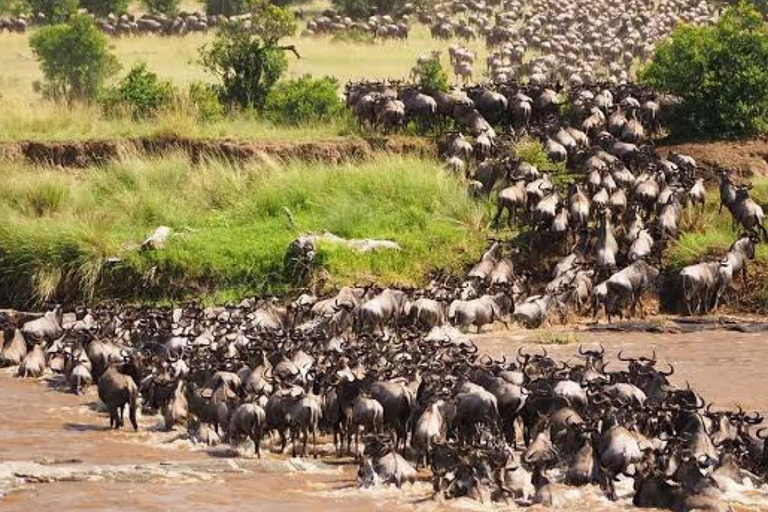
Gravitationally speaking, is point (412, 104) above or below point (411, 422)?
above

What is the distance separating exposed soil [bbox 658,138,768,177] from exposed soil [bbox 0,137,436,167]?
4.84 m

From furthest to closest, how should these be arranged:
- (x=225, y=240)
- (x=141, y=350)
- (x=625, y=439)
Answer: (x=225, y=240) < (x=141, y=350) < (x=625, y=439)

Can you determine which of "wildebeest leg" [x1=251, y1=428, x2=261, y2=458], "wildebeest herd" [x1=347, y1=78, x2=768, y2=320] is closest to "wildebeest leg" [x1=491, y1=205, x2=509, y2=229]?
"wildebeest herd" [x1=347, y1=78, x2=768, y2=320]

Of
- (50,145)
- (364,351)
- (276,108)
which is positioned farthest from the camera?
(276,108)

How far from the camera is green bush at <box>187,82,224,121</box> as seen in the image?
31.7 m

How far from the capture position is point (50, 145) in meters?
29.3

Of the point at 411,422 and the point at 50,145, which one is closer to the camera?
the point at 411,422

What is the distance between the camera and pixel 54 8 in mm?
60812

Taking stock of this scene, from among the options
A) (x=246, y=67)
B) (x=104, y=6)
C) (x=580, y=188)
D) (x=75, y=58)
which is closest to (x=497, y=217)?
(x=580, y=188)

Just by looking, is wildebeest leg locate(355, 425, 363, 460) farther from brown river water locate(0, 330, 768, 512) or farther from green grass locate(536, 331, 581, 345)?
green grass locate(536, 331, 581, 345)

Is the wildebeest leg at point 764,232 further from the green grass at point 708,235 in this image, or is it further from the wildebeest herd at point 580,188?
the green grass at point 708,235

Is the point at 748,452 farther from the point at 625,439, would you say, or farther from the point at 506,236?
the point at 506,236

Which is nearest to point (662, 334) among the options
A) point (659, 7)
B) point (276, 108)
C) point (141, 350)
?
point (141, 350)

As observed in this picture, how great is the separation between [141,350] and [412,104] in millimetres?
11754
